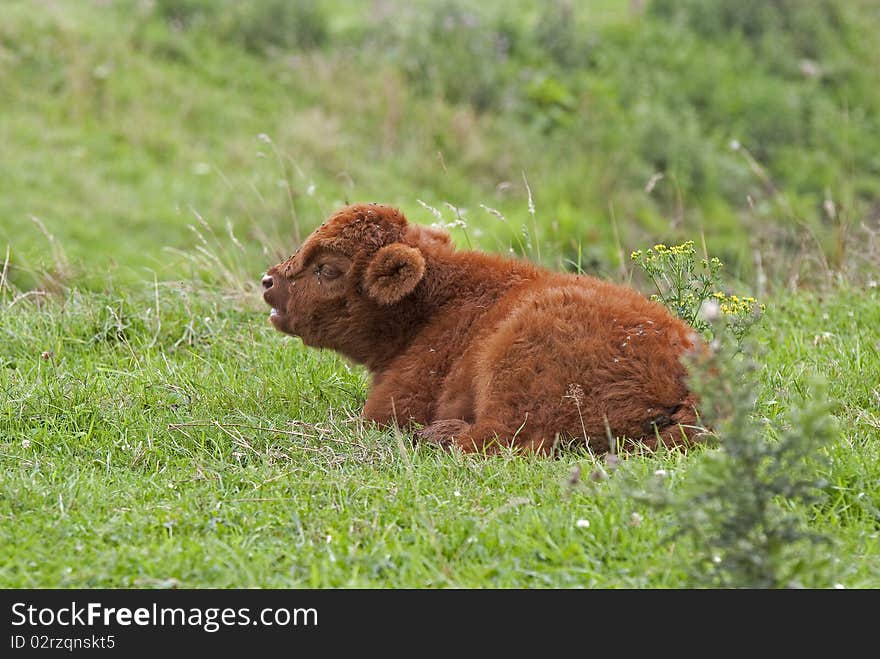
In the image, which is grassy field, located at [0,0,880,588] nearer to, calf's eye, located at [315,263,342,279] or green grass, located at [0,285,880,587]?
green grass, located at [0,285,880,587]

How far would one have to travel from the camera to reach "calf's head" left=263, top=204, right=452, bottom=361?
5.86 m

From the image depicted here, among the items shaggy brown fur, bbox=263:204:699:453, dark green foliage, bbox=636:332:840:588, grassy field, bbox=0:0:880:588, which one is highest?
dark green foliage, bbox=636:332:840:588

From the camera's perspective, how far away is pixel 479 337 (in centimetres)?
564

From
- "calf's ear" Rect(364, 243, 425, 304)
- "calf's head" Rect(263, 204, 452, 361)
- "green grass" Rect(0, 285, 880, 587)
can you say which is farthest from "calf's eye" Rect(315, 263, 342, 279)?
"green grass" Rect(0, 285, 880, 587)

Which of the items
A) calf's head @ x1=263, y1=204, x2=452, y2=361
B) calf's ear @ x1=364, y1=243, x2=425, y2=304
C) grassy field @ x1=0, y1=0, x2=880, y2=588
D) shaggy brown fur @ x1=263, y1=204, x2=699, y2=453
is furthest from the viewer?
calf's head @ x1=263, y1=204, x2=452, y2=361

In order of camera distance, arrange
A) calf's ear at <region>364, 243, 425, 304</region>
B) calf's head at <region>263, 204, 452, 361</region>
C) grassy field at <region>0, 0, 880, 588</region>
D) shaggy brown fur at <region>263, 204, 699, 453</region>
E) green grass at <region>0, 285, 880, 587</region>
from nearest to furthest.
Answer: green grass at <region>0, 285, 880, 587</region>, grassy field at <region>0, 0, 880, 588</region>, shaggy brown fur at <region>263, 204, 699, 453</region>, calf's ear at <region>364, 243, 425, 304</region>, calf's head at <region>263, 204, 452, 361</region>

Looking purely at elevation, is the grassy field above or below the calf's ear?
below

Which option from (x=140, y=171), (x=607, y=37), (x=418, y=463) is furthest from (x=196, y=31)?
(x=418, y=463)

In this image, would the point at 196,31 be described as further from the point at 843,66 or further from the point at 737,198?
the point at 843,66

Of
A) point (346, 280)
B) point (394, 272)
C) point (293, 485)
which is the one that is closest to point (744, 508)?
point (293, 485)

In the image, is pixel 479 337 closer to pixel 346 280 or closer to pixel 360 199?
pixel 346 280

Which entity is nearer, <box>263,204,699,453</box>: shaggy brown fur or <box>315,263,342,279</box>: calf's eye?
<box>263,204,699,453</box>: shaggy brown fur

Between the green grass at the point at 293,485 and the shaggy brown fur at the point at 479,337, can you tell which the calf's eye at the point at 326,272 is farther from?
the green grass at the point at 293,485
